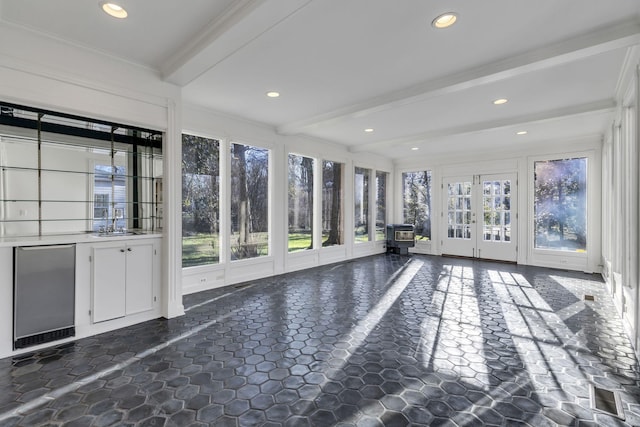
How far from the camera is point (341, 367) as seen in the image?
2.43m

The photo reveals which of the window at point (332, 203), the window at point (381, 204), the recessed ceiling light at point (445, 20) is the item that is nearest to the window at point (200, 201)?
the window at point (332, 203)

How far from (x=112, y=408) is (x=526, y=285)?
219 inches

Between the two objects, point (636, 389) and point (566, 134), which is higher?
point (566, 134)

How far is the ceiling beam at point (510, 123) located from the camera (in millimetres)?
4156

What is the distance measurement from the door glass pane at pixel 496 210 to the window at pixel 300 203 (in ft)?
14.2

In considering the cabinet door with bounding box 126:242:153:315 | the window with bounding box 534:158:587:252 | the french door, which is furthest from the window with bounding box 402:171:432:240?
the cabinet door with bounding box 126:242:153:315

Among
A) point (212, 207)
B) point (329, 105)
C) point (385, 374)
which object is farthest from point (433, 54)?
point (212, 207)

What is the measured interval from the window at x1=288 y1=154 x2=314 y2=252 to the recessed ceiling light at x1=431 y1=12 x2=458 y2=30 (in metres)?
4.00

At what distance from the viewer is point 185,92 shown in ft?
13.0

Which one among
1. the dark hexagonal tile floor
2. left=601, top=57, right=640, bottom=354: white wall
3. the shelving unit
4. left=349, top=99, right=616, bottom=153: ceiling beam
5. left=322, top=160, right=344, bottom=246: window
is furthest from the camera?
left=322, top=160, right=344, bottom=246: window

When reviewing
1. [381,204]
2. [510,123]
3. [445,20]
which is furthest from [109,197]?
[381,204]

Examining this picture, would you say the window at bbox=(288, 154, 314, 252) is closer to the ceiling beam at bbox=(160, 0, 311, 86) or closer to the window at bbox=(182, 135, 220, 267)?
the window at bbox=(182, 135, 220, 267)

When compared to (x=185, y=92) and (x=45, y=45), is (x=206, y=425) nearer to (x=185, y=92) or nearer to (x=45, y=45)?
(x=45, y=45)

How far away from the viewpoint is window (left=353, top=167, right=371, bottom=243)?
25.6ft
